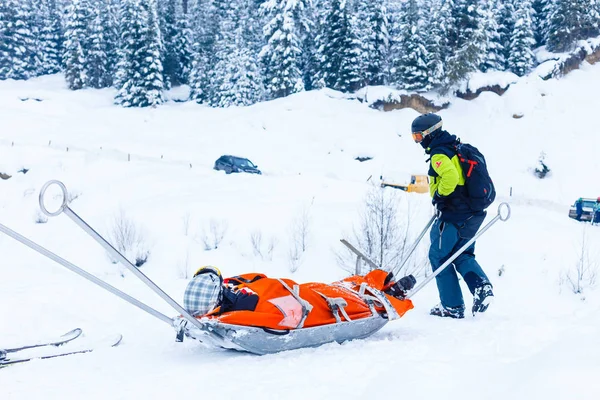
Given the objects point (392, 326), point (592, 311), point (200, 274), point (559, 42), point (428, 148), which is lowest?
point (392, 326)

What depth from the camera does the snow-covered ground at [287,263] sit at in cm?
245

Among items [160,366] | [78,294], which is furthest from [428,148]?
[78,294]

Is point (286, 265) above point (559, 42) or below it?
below

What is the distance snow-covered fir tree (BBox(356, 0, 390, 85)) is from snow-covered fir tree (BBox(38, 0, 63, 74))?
29509 millimetres

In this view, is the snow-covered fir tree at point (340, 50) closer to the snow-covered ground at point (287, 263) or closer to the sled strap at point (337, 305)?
the snow-covered ground at point (287, 263)

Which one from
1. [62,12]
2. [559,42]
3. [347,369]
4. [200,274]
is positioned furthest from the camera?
[62,12]

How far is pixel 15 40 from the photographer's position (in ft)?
134

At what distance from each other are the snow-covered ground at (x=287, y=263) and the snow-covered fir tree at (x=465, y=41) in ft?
13.8

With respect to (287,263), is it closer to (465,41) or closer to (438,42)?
(438,42)

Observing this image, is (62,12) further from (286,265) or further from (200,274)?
(200,274)

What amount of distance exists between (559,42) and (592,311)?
3439cm

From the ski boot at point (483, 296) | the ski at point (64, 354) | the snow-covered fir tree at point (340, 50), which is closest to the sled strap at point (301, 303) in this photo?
the ski at point (64, 354)

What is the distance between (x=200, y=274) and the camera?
3.38 m

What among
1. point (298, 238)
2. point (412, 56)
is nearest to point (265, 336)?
point (298, 238)
